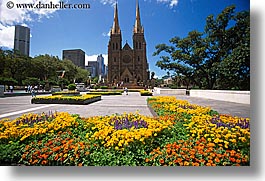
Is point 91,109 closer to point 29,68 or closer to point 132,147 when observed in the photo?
point 132,147

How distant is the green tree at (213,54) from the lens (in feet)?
24.1

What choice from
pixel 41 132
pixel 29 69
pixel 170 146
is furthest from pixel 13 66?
pixel 170 146

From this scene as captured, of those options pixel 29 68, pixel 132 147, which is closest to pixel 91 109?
pixel 132 147

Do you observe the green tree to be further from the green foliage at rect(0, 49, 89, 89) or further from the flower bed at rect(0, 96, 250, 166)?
the green foliage at rect(0, 49, 89, 89)

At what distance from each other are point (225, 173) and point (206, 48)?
13.2 metres

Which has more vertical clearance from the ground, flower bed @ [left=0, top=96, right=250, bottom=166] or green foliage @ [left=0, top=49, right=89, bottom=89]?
green foliage @ [left=0, top=49, right=89, bottom=89]

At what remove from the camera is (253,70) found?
3.89 m

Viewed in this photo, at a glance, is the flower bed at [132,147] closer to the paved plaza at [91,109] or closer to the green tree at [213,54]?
the paved plaza at [91,109]

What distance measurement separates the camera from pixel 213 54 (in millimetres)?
13008

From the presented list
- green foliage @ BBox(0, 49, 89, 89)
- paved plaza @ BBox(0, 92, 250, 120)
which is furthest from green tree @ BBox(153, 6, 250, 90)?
green foliage @ BBox(0, 49, 89, 89)

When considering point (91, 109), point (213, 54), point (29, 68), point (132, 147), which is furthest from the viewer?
point (29, 68)

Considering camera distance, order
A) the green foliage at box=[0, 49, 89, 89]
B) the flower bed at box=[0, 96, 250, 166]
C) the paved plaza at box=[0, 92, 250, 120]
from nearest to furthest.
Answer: the flower bed at box=[0, 96, 250, 166], the paved plaza at box=[0, 92, 250, 120], the green foliage at box=[0, 49, 89, 89]

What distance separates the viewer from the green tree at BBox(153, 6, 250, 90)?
24.1 feet

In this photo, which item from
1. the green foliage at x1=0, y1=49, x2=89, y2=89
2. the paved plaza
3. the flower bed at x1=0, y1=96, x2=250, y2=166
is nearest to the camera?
the flower bed at x1=0, y1=96, x2=250, y2=166
